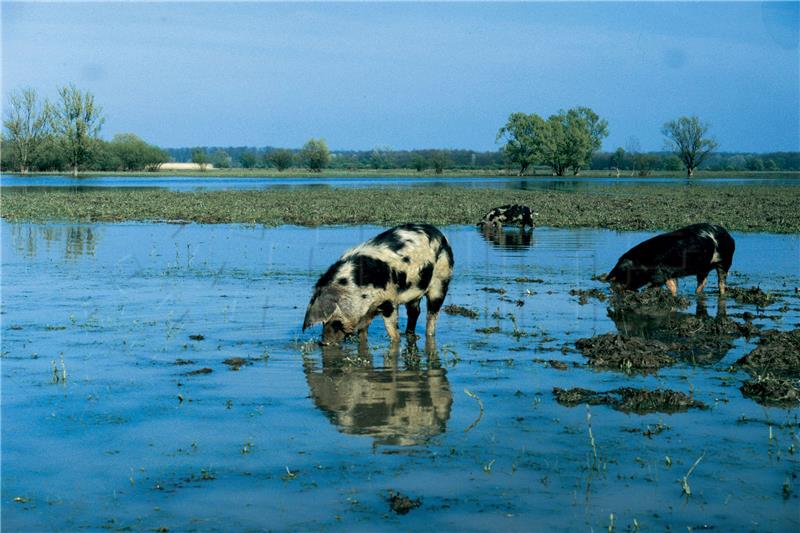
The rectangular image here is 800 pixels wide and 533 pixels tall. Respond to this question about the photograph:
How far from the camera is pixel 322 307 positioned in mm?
11273

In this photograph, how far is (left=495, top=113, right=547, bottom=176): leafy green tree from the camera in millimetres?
153625

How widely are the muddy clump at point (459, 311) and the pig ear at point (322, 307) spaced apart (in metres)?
3.85

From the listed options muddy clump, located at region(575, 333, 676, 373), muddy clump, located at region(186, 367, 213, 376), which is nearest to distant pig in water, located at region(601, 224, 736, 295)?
muddy clump, located at region(575, 333, 676, 373)

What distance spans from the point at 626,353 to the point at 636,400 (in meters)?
1.93

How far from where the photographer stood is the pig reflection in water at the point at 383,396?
8438mm

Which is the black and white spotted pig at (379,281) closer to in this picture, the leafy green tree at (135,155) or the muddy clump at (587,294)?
the muddy clump at (587,294)

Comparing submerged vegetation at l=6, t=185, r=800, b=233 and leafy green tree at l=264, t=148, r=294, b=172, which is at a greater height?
leafy green tree at l=264, t=148, r=294, b=172

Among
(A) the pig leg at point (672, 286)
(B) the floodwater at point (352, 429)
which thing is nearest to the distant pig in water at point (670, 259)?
(A) the pig leg at point (672, 286)

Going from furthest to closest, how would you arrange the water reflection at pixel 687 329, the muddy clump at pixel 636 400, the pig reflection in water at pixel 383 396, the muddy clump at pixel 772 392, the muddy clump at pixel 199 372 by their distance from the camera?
the water reflection at pixel 687 329
the muddy clump at pixel 199 372
the muddy clump at pixel 772 392
the muddy clump at pixel 636 400
the pig reflection in water at pixel 383 396

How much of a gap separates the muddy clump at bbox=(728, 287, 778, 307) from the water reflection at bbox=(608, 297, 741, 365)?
608mm

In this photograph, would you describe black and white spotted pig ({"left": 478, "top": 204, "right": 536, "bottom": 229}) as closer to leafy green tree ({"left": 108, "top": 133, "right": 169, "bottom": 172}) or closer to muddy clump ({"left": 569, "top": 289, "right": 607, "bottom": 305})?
muddy clump ({"left": 569, "top": 289, "right": 607, "bottom": 305})

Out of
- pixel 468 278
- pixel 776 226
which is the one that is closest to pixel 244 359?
pixel 468 278

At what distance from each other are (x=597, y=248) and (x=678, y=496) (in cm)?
1943

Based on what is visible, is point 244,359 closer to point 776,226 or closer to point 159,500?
point 159,500
